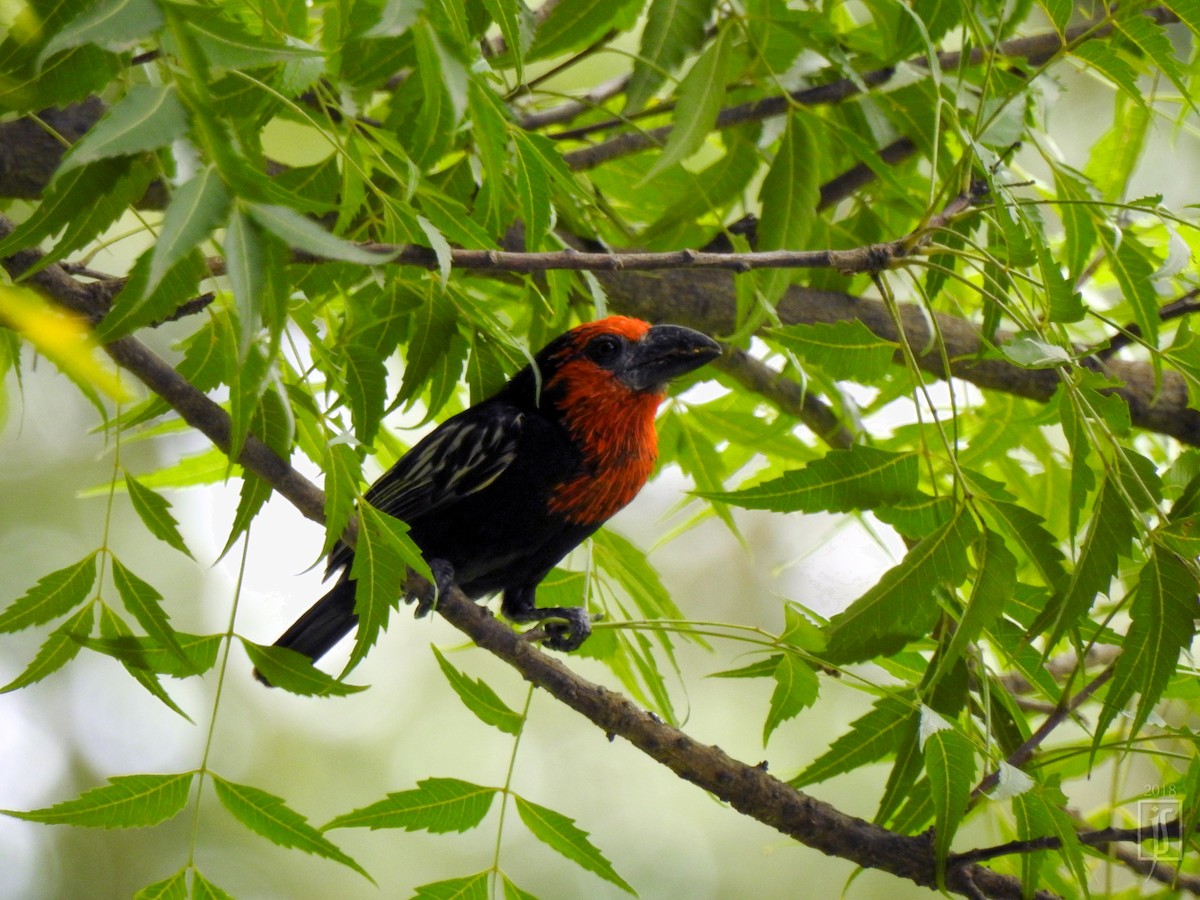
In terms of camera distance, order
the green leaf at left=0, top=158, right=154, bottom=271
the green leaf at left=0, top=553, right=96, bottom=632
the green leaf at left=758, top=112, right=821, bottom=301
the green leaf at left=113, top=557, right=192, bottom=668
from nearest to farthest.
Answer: the green leaf at left=0, top=158, right=154, bottom=271 < the green leaf at left=113, top=557, right=192, bottom=668 < the green leaf at left=0, top=553, right=96, bottom=632 < the green leaf at left=758, top=112, right=821, bottom=301

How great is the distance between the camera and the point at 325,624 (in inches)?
121

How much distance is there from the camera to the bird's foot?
2.79m

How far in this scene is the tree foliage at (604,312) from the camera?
132cm

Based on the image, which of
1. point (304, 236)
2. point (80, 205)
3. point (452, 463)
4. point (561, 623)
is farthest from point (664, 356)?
point (304, 236)

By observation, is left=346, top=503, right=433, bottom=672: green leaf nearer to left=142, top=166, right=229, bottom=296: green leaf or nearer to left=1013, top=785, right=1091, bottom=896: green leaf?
left=142, top=166, right=229, bottom=296: green leaf

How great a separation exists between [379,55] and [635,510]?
533 cm

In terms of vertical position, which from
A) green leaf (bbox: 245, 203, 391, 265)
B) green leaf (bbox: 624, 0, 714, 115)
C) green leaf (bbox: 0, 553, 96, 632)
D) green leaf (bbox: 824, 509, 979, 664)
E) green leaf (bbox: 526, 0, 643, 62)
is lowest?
green leaf (bbox: 824, 509, 979, 664)

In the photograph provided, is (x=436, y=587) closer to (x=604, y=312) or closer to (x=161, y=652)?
(x=161, y=652)

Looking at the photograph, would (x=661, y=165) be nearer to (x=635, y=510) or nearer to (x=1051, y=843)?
(x=1051, y=843)

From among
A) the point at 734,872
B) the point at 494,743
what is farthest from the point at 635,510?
the point at 734,872

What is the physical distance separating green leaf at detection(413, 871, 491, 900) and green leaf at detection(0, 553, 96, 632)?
80 cm

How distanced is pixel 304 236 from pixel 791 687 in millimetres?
1321

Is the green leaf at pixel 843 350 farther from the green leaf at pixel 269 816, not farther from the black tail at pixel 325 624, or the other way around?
the black tail at pixel 325 624

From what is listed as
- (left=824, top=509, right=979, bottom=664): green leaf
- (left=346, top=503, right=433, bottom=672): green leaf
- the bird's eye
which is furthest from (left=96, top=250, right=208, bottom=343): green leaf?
the bird's eye
